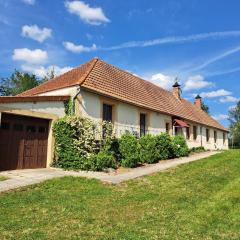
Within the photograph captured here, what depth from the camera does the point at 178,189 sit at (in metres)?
11.2

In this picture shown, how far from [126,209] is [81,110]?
30.9 ft

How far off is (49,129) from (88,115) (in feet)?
8.10

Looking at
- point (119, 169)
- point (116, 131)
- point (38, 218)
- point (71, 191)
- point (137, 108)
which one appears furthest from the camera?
point (137, 108)

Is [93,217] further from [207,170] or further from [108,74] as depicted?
[108,74]

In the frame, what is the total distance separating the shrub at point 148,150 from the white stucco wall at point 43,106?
17.6 ft

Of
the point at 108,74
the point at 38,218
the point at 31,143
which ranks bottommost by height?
the point at 38,218

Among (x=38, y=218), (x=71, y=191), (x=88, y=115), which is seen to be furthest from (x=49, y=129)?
(x=38, y=218)

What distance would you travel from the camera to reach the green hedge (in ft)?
50.8

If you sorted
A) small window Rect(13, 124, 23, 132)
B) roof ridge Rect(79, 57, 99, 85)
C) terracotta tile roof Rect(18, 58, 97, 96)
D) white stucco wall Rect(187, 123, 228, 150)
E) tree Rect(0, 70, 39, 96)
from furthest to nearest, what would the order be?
tree Rect(0, 70, 39, 96) → white stucco wall Rect(187, 123, 228, 150) → terracotta tile roof Rect(18, 58, 97, 96) → roof ridge Rect(79, 57, 99, 85) → small window Rect(13, 124, 23, 132)

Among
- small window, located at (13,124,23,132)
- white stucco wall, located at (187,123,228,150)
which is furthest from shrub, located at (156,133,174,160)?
white stucco wall, located at (187,123,228,150)

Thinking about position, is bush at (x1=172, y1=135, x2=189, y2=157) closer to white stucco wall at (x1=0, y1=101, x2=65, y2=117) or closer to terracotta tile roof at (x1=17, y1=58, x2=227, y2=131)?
terracotta tile roof at (x1=17, y1=58, x2=227, y2=131)

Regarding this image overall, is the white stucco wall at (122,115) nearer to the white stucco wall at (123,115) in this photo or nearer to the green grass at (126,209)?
the white stucco wall at (123,115)

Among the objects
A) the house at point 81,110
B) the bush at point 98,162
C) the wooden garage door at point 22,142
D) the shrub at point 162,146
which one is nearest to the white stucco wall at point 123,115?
the house at point 81,110

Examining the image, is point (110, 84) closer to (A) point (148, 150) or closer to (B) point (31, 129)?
(A) point (148, 150)
